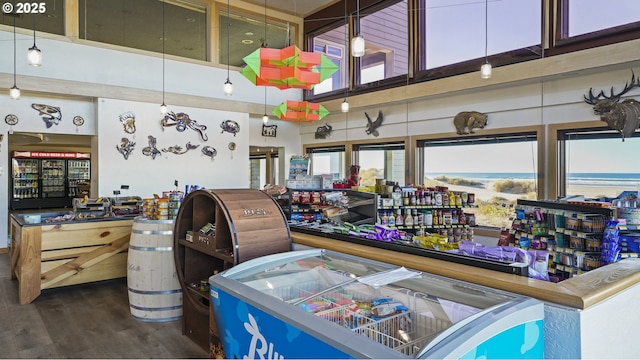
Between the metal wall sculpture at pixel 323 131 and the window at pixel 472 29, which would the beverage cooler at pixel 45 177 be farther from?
the window at pixel 472 29

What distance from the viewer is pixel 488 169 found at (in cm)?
693

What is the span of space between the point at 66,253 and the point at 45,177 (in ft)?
41.4

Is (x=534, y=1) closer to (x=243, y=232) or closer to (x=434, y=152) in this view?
(x=434, y=152)

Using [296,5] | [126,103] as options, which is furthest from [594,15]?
[126,103]

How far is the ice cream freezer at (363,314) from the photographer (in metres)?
1.21

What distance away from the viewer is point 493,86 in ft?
21.2

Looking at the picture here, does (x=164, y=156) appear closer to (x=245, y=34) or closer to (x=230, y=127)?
(x=230, y=127)

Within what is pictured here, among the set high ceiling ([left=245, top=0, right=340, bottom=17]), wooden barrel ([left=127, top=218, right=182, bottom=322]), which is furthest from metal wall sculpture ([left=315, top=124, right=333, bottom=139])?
wooden barrel ([left=127, top=218, right=182, bottom=322])

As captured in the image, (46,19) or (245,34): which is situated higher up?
(245,34)

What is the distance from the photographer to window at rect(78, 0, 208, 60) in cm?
856

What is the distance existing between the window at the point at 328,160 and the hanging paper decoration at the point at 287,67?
4.94 m

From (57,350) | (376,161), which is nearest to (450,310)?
(57,350)

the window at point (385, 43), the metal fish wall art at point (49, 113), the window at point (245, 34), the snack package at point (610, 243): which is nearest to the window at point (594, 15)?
the window at point (385, 43)

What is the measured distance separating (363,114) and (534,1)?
408 cm
